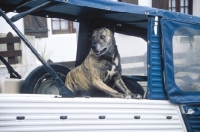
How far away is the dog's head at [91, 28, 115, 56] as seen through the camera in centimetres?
347

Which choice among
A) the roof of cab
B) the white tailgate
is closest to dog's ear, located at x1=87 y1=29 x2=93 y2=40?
the roof of cab

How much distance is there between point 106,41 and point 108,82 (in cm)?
53

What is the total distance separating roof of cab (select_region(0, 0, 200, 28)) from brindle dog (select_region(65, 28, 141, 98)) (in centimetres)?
28

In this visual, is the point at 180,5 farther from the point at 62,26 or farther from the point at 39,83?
the point at 39,83

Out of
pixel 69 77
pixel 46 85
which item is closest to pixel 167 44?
pixel 69 77

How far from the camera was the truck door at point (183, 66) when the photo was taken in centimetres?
289

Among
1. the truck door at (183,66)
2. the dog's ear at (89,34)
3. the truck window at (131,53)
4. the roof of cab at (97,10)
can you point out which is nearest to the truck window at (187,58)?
the truck door at (183,66)

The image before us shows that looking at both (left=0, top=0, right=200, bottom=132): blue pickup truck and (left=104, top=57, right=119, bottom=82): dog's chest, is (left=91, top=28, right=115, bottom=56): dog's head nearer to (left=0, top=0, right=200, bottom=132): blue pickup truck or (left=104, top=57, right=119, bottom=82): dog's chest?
(left=104, top=57, right=119, bottom=82): dog's chest

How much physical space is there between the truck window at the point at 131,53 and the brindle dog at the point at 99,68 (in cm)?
18

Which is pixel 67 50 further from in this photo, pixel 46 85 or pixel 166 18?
pixel 166 18

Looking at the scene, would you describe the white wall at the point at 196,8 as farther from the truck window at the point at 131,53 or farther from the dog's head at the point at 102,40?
the dog's head at the point at 102,40

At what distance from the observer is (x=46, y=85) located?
3.94 metres

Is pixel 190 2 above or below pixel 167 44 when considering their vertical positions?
above

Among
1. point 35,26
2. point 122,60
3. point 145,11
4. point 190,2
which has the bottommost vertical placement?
point 122,60
